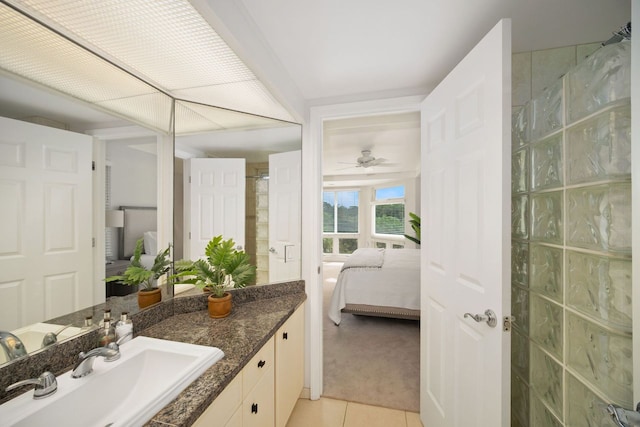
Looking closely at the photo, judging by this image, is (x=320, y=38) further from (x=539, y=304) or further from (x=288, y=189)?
(x=539, y=304)

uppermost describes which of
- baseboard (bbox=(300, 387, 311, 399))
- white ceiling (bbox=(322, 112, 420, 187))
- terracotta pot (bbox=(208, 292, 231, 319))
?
white ceiling (bbox=(322, 112, 420, 187))

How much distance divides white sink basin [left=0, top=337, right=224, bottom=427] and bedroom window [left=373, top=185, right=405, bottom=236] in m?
5.95

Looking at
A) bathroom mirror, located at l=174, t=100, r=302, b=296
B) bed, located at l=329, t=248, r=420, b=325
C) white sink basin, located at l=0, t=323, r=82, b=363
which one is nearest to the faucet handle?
white sink basin, located at l=0, t=323, r=82, b=363

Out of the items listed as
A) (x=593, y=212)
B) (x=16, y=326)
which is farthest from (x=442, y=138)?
(x=16, y=326)

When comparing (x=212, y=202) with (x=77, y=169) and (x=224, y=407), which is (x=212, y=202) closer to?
(x=77, y=169)

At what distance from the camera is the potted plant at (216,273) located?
1.34 meters

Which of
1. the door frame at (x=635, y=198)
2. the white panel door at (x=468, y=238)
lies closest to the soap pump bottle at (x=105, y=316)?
the white panel door at (x=468, y=238)

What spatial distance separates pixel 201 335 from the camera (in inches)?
44.3

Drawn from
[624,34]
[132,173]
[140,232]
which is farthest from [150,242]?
[624,34]

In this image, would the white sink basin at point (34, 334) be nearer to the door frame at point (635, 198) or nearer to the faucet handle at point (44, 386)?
the faucet handle at point (44, 386)

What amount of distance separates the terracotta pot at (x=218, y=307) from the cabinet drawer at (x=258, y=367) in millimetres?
323

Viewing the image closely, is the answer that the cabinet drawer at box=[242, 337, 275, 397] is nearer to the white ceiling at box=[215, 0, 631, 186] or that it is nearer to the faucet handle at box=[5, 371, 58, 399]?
the faucet handle at box=[5, 371, 58, 399]

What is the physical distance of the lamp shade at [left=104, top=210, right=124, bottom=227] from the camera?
1039mm

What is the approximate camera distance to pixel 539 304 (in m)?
1.07
